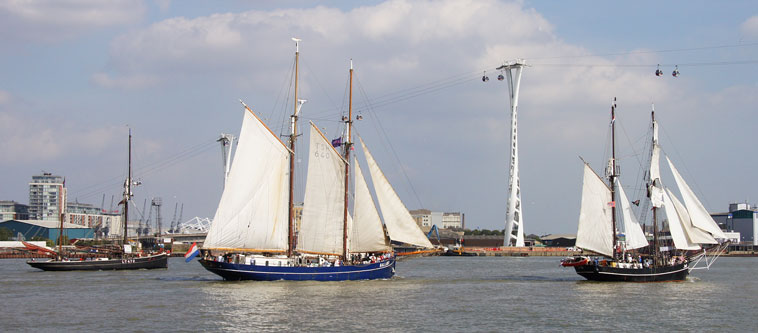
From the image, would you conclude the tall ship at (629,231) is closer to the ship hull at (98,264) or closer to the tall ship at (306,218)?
the tall ship at (306,218)

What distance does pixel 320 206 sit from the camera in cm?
7244

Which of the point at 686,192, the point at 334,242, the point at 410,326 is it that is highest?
the point at 686,192

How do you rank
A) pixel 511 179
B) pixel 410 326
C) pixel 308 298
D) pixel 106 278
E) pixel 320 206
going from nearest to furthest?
pixel 410 326, pixel 308 298, pixel 320 206, pixel 106 278, pixel 511 179

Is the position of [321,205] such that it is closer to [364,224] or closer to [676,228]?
[364,224]

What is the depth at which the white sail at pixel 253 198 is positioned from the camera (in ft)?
233

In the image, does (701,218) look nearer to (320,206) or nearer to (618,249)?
(618,249)

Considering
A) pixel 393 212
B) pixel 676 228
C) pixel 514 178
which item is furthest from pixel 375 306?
pixel 514 178

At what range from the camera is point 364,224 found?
72562 millimetres

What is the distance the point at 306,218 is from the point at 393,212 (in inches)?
302

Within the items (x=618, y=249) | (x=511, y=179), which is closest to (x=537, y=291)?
(x=618, y=249)

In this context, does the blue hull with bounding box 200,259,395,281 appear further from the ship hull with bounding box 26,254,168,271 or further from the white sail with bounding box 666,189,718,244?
the ship hull with bounding box 26,254,168,271

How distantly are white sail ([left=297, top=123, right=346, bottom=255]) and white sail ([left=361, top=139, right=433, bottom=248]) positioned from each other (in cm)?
394

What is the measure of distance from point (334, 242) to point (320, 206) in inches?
133

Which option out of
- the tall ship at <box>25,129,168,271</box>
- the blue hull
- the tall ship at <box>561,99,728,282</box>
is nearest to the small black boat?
the tall ship at <box>561,99,728,282</box>
